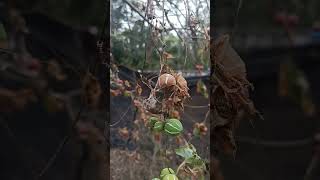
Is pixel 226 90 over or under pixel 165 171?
over

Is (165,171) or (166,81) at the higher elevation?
(166,81)

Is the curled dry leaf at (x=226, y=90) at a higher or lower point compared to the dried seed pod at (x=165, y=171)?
higher

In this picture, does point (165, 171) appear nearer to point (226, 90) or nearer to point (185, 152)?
point (185, 152)

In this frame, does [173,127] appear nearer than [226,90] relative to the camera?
Yes

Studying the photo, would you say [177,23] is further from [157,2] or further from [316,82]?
[316,82]

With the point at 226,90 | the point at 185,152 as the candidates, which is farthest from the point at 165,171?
the point at 226,90

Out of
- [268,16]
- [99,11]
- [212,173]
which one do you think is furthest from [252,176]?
[99,11]
